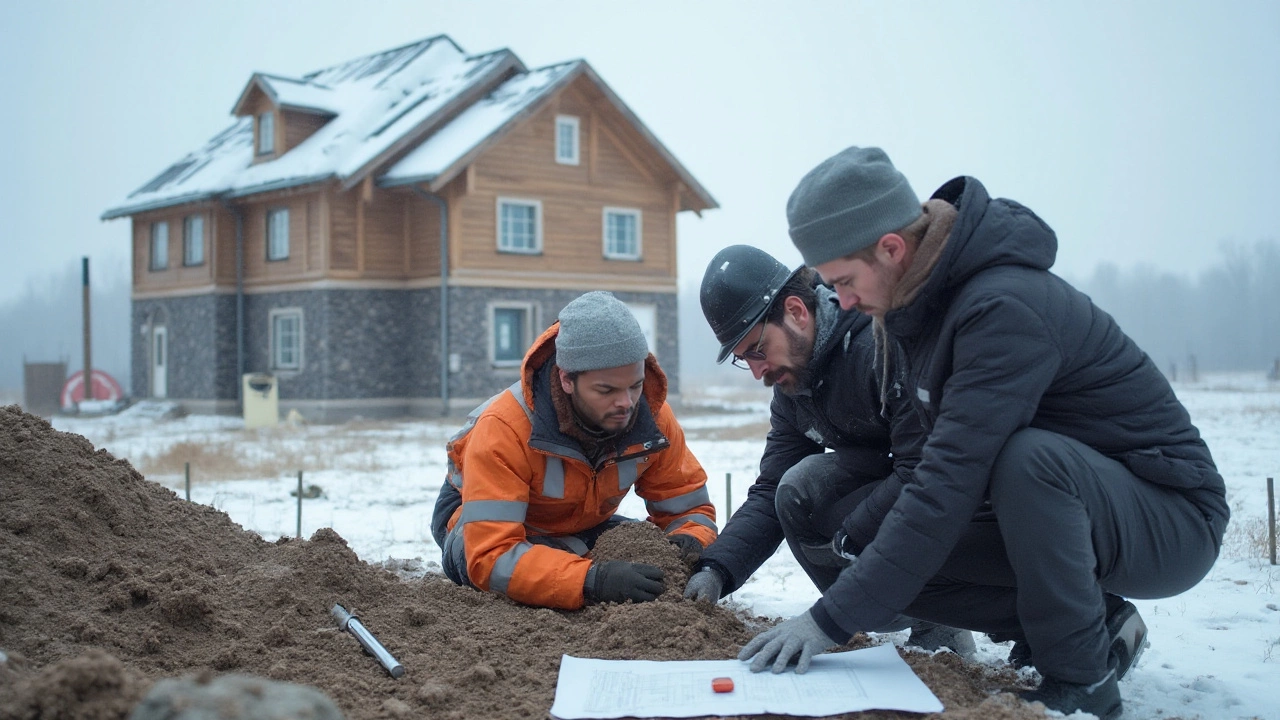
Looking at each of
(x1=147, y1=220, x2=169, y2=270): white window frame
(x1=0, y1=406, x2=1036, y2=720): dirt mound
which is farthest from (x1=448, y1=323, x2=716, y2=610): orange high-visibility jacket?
(x1=147, y1=220, x2=169, y2=270): white window frame

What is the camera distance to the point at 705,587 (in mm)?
3611

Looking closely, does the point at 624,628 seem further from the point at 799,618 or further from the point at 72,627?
the point at 72,627

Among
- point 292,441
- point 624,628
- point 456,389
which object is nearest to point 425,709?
point 624,628

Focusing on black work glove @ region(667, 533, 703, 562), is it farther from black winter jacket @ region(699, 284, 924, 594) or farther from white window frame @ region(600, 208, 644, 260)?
white window frame @ region(600, 208, 644, 260)

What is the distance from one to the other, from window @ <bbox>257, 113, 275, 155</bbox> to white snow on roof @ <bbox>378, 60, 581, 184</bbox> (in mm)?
3731

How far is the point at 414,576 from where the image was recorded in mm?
5051

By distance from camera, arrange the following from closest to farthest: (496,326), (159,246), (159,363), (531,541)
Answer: (531,541) → (496,326) → (159,246) → (159,363)

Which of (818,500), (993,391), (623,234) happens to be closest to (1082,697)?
(993,391)

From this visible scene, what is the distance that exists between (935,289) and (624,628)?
1429 millimetres

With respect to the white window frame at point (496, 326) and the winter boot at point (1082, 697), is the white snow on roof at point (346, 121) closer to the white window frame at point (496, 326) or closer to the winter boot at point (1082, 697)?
the white window frame at point (496, 326)

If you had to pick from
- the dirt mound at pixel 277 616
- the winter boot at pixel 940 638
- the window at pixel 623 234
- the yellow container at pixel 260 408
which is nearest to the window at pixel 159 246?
the yellow container at pixel 260 408

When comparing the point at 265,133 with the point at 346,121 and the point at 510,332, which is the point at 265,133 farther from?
the point at 510,332

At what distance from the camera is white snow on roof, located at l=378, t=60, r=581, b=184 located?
1923cm

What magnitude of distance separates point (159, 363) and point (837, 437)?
23866 millimetres
